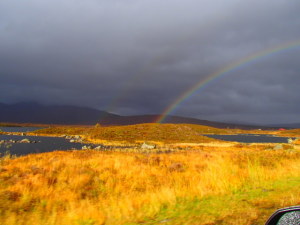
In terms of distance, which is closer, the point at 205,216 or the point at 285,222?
the point at 285,222

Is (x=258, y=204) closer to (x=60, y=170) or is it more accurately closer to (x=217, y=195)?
(x=217, y=195)

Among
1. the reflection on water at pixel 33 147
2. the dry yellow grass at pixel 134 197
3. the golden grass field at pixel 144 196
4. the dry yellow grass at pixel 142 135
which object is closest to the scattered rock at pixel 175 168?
the golden grass field at pixel 144 196

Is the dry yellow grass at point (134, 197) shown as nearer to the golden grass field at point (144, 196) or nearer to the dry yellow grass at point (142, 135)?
the golden grass field at point (144, 196)

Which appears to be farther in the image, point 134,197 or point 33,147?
point 33,147

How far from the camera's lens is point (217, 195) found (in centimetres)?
898

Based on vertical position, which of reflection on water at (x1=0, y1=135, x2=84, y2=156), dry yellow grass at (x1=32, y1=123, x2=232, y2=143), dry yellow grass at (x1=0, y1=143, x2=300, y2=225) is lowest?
reflection on water at (x1=0, y1=135, x2=84, y2=156)

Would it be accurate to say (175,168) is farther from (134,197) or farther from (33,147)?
(33,147)

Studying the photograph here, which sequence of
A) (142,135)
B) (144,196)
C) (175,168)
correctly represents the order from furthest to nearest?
(142,135) < (175,168) < (144,196)

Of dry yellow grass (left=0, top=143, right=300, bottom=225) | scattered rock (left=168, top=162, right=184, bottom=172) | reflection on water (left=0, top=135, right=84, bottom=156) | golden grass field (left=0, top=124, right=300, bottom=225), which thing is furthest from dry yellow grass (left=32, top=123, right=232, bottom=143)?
dry yellow grass (left=0, top=143, right=300, bottom=225)

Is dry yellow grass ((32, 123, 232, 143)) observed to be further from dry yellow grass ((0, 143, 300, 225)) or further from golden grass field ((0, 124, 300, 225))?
dry yellow grass ((0, 143, 300, 225))

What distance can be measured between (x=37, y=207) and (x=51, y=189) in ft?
5.20

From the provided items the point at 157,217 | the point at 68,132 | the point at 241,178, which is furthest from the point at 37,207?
the point at 68,132

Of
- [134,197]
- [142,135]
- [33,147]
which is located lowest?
[33,147]

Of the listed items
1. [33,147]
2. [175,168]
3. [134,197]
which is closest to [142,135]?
[33,147]
